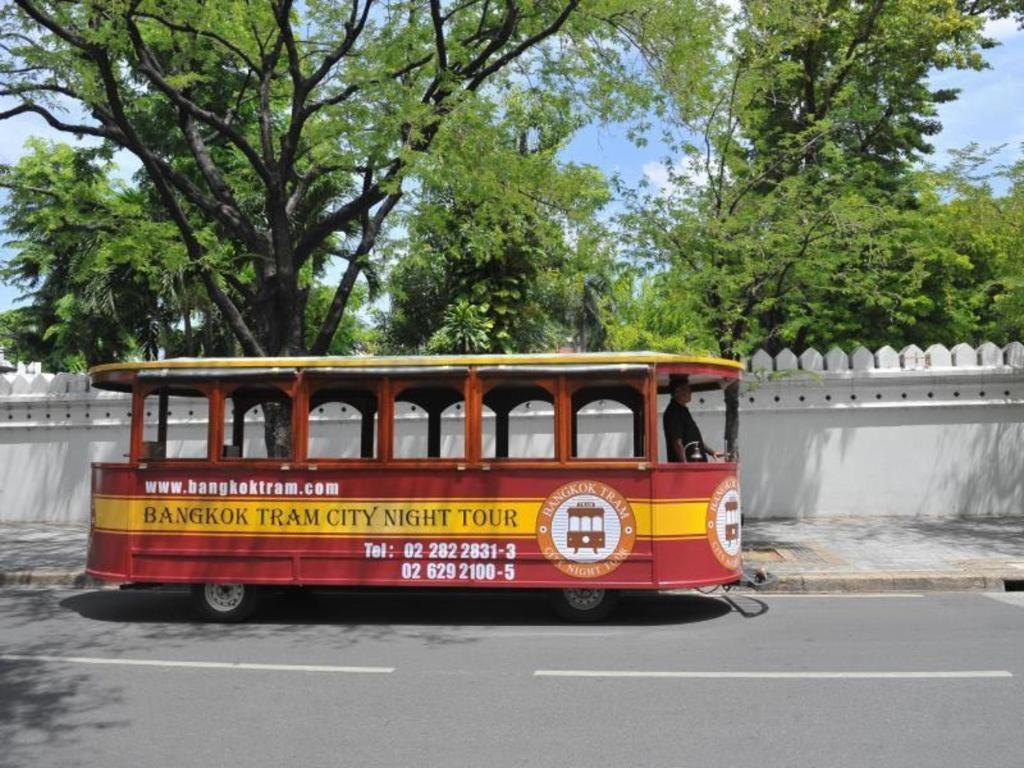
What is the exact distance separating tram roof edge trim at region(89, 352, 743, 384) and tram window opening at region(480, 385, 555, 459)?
1.40 feet

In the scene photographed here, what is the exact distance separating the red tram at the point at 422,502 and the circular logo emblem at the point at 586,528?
0.5 inches

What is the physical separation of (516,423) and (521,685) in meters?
7.55

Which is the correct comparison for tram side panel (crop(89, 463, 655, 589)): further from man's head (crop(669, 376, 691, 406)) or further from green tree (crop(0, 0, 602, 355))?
green tree (crop(0, 0, 602, 355))

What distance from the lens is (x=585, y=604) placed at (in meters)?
8.16

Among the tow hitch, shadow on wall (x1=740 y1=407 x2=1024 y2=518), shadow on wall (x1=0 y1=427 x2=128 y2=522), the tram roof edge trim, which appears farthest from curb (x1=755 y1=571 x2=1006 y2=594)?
shadow on wall (x1=0 y1=427 x2=128 y2=522)

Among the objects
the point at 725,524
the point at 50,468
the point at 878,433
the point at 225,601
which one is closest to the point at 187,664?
the point at 225,601

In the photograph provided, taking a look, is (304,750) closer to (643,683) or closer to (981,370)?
(643,683)

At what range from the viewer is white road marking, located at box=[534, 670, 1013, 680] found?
6.04 metres

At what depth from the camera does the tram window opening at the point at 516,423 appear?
894 cm

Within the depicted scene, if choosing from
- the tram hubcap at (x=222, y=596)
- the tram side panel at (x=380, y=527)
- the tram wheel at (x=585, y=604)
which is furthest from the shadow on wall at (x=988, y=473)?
the tram hubcap at (x=222, y=596)

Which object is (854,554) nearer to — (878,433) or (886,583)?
(886,583)

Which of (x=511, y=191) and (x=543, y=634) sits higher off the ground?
(x=511, y=191)

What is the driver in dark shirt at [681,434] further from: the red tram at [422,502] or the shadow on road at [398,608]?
the shadow on road at [398,608]

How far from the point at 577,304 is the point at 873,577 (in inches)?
908
